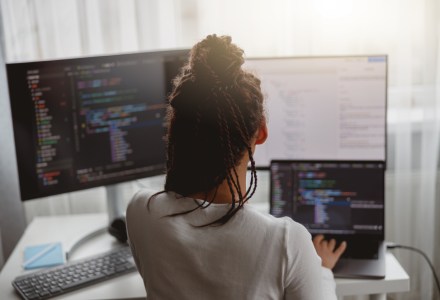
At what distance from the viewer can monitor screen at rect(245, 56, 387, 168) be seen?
1750 mm

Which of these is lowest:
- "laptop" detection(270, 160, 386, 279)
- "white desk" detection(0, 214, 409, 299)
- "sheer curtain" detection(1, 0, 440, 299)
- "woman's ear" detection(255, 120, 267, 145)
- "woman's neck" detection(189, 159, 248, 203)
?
"white desk" detection(0, 214, 409, 299)

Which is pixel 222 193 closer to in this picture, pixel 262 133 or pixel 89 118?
pixel 262 133

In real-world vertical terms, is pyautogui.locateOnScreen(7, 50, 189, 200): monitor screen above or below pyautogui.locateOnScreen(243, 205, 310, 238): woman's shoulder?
above

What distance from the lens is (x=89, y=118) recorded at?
1657 mm

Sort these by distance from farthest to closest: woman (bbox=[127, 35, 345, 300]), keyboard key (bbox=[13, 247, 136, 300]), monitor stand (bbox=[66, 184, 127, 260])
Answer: monitor stand (bbox=[66, 184, 127, 260]), keyboard key (bbox=[13, 247, 136, 300]), woman (bbox=[127, 35, 345, 300])

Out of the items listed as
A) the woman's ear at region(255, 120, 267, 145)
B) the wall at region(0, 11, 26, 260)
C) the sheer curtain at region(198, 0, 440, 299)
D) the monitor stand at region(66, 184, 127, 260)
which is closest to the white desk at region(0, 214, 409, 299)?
the monitor stand at region(66, 184, 127, 260)

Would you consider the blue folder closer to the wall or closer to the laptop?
the wall

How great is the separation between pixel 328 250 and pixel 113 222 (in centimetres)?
61

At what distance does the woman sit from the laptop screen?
496 mm

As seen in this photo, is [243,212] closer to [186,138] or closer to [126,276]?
[186,138]

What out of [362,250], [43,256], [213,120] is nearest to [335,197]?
[362,250]

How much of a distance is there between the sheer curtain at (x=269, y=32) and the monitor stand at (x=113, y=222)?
350mm

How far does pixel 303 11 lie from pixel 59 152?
90cm

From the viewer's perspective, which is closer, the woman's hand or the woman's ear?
the woman's ear
